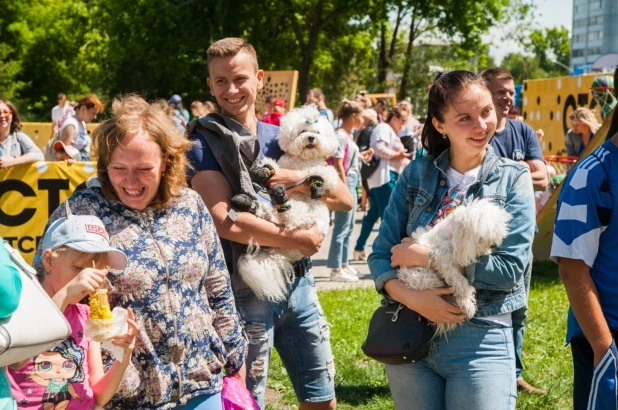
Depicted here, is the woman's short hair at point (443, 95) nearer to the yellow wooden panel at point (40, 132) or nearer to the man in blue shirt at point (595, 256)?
the man in blue shirt at point (595, 256)

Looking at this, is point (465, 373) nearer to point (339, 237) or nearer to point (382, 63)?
point (339, 237)

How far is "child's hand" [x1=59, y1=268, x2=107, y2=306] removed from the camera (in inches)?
96.7

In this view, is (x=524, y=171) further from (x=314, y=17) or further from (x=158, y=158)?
(x=314, y=17)

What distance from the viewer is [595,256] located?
2.96 meters

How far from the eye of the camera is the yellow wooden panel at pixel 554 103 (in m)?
16.3

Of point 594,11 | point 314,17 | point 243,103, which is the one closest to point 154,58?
point 314,17

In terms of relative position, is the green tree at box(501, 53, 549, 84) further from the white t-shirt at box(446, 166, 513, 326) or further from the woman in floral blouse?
Result: the woman in floral blouse

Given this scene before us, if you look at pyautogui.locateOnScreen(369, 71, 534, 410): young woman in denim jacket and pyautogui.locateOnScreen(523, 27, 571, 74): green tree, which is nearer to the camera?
pyautogui.locateOnScreen(369, 71, 534, 410): young woman in denim jacket

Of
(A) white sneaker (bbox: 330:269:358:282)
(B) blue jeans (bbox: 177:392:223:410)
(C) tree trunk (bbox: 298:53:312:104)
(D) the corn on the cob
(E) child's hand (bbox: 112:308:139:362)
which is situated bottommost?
(A) white sneaker (bbox: 330:269:358:282)

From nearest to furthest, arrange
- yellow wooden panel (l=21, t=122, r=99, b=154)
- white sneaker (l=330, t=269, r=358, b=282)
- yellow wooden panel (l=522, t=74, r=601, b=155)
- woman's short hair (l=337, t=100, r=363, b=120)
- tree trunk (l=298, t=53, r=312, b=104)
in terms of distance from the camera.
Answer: white sneaker (l=330, t=269, r=358, b=282), woman's short hair (l=337, t=100, r=363, b=120), yellow wooden panel (l=522, t=74, r=601, b=155), yellow wooden panel (l=21, t=122, r=99, b=154), tree trunk (l=298, t=53, r=312, b=104)

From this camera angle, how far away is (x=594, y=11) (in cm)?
5509

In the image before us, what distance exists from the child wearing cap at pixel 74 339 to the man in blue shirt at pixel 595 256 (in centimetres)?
167

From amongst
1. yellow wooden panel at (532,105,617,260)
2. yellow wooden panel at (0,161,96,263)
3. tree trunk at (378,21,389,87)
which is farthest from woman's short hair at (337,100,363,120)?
tree trunk at (378,21,389,87)

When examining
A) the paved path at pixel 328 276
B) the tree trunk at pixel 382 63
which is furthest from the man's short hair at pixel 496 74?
the tree trunk at pixel 382 63
